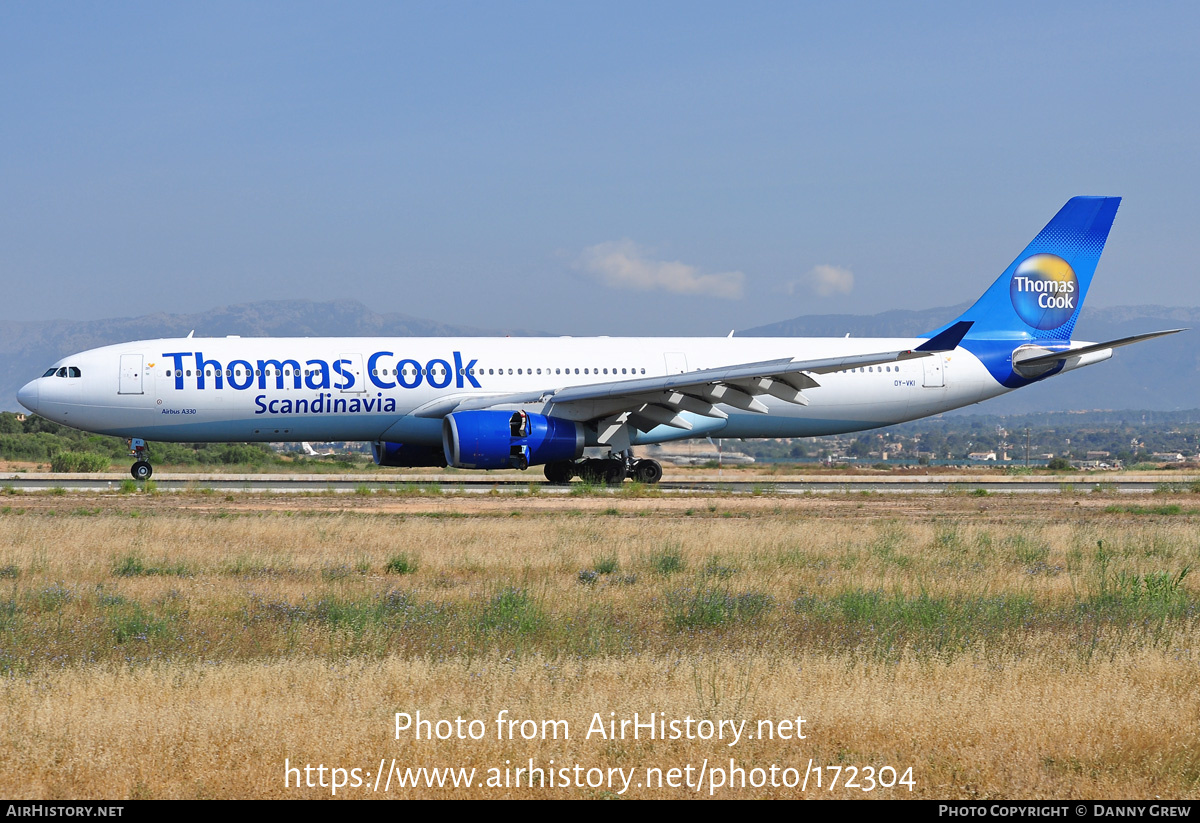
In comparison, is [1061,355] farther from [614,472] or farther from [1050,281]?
[614,472]

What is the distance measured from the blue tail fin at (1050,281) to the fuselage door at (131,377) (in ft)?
72.8

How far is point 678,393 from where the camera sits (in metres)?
28.4

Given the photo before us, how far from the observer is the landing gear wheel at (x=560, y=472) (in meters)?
30.7

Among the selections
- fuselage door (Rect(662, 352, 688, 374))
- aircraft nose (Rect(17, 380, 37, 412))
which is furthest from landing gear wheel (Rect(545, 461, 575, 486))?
aircraft nose (Rect(17, 380, 37, 412))

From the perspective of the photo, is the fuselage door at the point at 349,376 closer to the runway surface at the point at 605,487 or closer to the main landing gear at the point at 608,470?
the runway surface at the point at 605,487

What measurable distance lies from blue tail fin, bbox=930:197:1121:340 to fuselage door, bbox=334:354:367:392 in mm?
16968

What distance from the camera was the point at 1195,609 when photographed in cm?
1148

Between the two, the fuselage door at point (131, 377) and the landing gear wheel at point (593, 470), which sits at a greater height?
the fuselage door at point (131, 377)

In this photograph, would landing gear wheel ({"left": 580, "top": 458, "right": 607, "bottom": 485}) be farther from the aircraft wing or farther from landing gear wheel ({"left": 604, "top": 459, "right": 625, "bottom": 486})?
the aircraft wing

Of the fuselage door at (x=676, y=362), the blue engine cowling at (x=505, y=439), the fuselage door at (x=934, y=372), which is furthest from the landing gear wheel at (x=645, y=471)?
the fuselage door at (x=934, y=372)

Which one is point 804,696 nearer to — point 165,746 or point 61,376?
point 165,746
